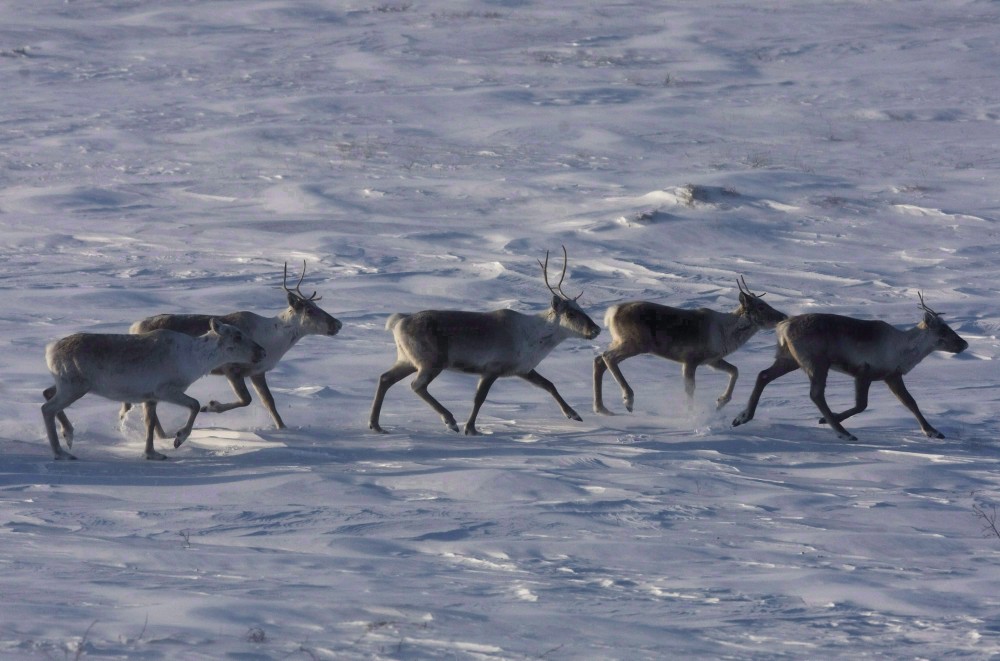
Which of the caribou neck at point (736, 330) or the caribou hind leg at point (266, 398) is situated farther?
the caribou neck at point (736, 330)

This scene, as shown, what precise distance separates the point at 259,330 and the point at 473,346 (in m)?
1.76

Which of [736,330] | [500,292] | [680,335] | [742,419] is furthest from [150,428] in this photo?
[500,292]

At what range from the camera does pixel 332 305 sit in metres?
16.3

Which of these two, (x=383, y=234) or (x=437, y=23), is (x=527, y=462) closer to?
(x=383, y=234)

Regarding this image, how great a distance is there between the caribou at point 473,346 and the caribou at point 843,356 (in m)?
1.62

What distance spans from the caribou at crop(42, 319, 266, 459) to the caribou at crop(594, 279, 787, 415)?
11.2ft

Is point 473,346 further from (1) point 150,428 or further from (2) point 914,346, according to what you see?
Result: (2) point 914,346

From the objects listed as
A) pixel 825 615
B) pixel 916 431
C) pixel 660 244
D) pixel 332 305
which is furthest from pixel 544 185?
pixel 825 615

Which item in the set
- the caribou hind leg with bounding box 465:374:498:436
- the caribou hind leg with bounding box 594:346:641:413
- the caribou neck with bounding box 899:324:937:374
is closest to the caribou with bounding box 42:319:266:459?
the caribou hind leg with bounding box 465:374:498:436

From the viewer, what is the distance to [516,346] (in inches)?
489

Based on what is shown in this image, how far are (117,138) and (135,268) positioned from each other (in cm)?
685

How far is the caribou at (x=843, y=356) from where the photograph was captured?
12.2 meters

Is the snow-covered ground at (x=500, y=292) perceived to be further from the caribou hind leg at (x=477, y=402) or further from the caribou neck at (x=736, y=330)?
the caribou neck at (x=736, y=330)

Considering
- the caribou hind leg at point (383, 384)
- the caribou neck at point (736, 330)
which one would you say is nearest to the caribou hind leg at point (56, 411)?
the caribou hind leg at point (383, 384)
